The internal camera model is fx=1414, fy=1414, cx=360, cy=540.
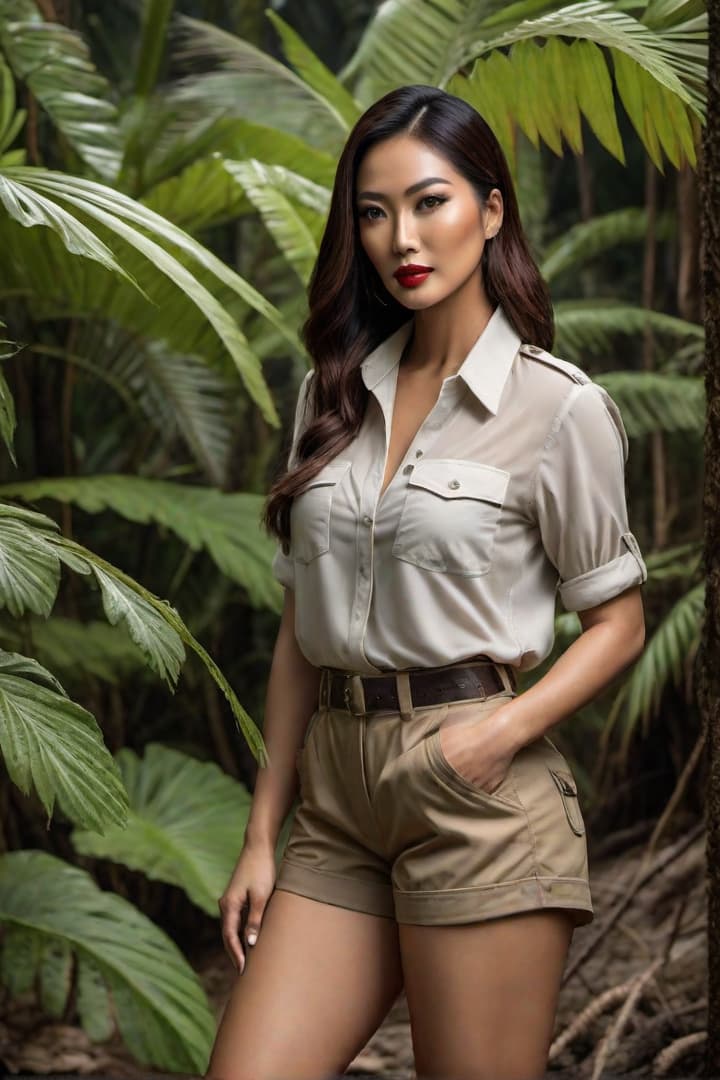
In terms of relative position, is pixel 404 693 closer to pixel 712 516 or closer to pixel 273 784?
pixel 273 784

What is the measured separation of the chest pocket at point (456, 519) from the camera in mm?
1729

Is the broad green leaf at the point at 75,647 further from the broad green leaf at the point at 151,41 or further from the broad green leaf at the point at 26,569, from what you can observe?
the broad green leaf at the point at 26,569

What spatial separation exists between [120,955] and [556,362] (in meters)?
1.65

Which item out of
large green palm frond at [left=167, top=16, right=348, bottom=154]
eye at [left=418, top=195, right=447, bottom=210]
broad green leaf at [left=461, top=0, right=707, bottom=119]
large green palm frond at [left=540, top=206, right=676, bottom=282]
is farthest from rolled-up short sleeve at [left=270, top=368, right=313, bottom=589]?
large green palm frond at [left=540, top=206, right=676, bottom=282]

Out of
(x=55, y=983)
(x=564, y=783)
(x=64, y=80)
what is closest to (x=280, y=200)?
(x=64, y=80)

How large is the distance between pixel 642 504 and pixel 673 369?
0.74 meters

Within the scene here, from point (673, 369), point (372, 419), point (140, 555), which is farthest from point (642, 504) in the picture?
point (372, 419)

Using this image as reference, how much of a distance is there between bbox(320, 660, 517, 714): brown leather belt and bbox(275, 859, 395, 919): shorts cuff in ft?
0.72

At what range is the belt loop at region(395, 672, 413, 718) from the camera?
5.66 ft

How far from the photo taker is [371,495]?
1.81 meters

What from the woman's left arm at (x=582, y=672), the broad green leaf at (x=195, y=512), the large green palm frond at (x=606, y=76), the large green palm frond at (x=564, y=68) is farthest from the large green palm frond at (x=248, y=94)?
the woman's left arm at (x=582, y=672)

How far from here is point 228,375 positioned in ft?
10.5

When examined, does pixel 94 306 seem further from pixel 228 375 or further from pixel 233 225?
pixel 233 225

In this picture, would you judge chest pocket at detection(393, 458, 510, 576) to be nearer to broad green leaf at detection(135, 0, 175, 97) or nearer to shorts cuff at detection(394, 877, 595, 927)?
shorts cuff at detection(394, 877, 595, 927)
